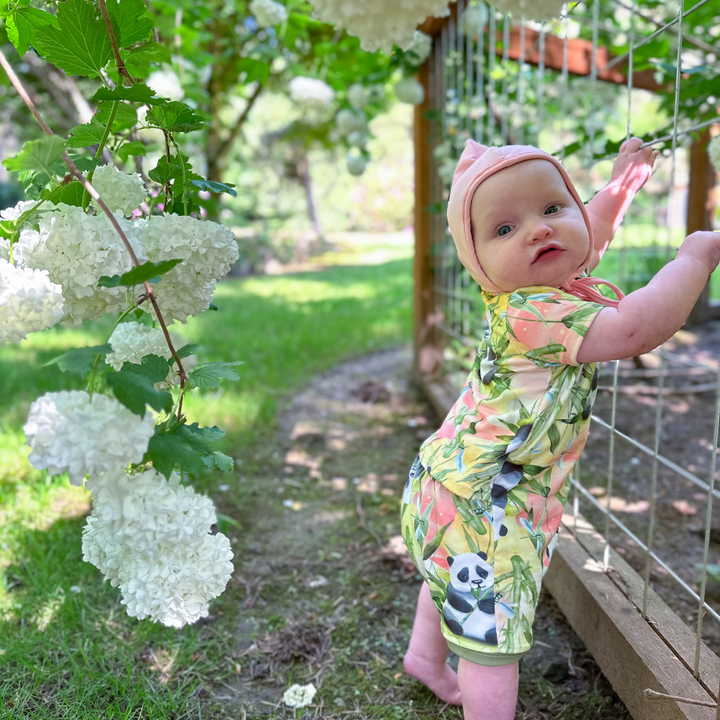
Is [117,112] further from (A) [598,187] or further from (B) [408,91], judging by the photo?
(A) [598,187]

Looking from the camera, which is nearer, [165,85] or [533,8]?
[533,8]

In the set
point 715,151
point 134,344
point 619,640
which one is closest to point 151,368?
point 134,344

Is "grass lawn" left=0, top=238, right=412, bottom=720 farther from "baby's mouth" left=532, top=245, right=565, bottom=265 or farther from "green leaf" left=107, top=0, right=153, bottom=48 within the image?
"baby's mouth" left=532, top=245, right=565, bottom=265

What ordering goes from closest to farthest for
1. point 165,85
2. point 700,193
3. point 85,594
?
point 85,594 < point 165,85 < point 700,193

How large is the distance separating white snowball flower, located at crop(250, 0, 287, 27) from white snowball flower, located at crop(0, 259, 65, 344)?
214 centimetres

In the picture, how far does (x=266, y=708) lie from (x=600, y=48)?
2.70 m

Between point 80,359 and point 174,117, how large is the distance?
418 millimetres

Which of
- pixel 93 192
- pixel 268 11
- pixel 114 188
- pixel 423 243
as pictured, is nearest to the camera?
pixel 93 192

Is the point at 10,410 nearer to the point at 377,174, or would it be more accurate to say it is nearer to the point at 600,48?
the point at 600,48

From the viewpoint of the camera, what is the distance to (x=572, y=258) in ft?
3.31

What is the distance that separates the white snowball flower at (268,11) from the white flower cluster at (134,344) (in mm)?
2048

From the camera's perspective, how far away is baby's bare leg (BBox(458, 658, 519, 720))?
41.4 inches

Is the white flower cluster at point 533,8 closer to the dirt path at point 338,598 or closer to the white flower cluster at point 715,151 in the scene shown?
the white flower cluster at point 715,151

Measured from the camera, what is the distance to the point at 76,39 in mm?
850
